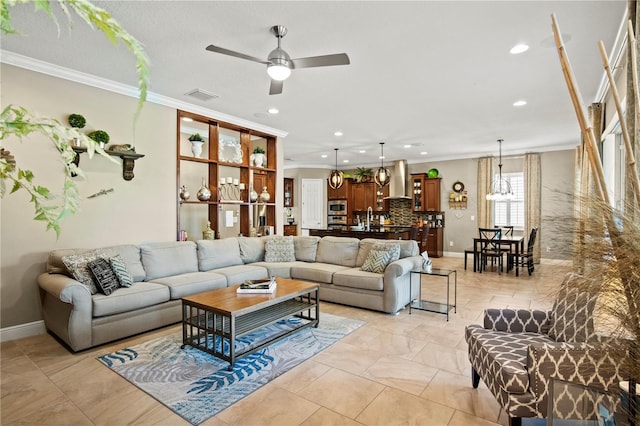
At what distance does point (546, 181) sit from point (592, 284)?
8.80 meters

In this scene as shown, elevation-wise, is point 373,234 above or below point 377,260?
above

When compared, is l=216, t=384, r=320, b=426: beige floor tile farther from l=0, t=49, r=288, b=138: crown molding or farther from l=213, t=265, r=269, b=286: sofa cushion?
l=0, t=49, r=288, b=138: crown molding

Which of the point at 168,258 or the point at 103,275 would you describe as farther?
the point at 168,258

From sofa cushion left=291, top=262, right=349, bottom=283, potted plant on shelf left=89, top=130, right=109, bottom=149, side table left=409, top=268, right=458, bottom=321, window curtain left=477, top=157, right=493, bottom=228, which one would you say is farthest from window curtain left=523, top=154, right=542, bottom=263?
potted plant on shelf left=89, top=130, right=109, bottom=149

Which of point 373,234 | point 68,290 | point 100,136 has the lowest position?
point 68,290

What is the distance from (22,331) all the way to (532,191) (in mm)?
9951

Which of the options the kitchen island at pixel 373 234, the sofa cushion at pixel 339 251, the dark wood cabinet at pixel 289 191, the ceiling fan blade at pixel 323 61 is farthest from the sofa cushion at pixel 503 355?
the dark wood cabinet at pixel 289 191

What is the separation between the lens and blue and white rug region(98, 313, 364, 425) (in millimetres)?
2432

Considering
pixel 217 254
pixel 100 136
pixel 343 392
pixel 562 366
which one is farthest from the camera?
pixel 217 254

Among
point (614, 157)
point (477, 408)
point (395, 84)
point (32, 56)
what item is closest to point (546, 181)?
point (614, 157)

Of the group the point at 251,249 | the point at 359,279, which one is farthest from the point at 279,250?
the point at 359,279

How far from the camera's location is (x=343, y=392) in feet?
8.32

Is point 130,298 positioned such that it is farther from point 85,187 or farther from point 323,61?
point 323,61

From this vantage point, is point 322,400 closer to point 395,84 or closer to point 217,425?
point 217,425
